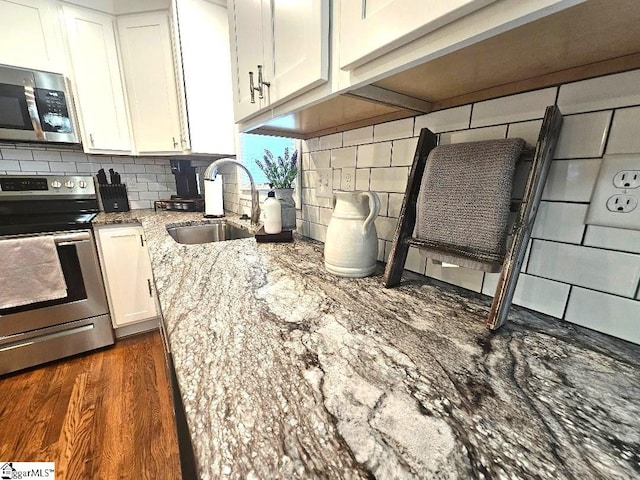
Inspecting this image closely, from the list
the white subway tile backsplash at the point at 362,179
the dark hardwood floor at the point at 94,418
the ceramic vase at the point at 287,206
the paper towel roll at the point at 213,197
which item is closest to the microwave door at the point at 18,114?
the paper towel roll at the point at 213,197

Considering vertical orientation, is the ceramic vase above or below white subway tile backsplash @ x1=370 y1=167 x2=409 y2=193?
below

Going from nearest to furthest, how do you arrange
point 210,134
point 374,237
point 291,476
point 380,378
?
point 291,476, point 380,378, point 374,237, point 210,134

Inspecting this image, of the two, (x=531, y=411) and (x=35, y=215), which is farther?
(x=35, y=215)

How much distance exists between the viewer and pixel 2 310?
Answer: 144 centimetres

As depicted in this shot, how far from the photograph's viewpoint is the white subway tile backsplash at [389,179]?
0.86 meters

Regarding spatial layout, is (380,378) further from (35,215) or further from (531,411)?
(35,215)

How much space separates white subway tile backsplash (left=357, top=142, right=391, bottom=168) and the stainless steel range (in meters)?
1.75

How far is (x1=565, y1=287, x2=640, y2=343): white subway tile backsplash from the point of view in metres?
0.49

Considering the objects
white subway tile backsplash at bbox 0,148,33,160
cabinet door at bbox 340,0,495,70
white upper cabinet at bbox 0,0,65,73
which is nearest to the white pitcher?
cabinet door at bbox 340,0,495,70

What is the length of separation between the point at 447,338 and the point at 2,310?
223cm

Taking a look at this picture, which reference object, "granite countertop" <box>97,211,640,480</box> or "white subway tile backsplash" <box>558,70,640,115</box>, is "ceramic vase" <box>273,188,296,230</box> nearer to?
"granite countertop" <box>97,211,640,480</box>

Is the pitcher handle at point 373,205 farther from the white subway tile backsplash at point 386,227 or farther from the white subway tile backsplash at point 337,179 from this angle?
the white subway tile backsplash at point 337,179

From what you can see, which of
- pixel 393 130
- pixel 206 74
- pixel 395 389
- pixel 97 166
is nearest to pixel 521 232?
pixel 395 389

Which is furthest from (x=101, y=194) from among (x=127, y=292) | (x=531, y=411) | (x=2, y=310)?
(x=531, y=411)
